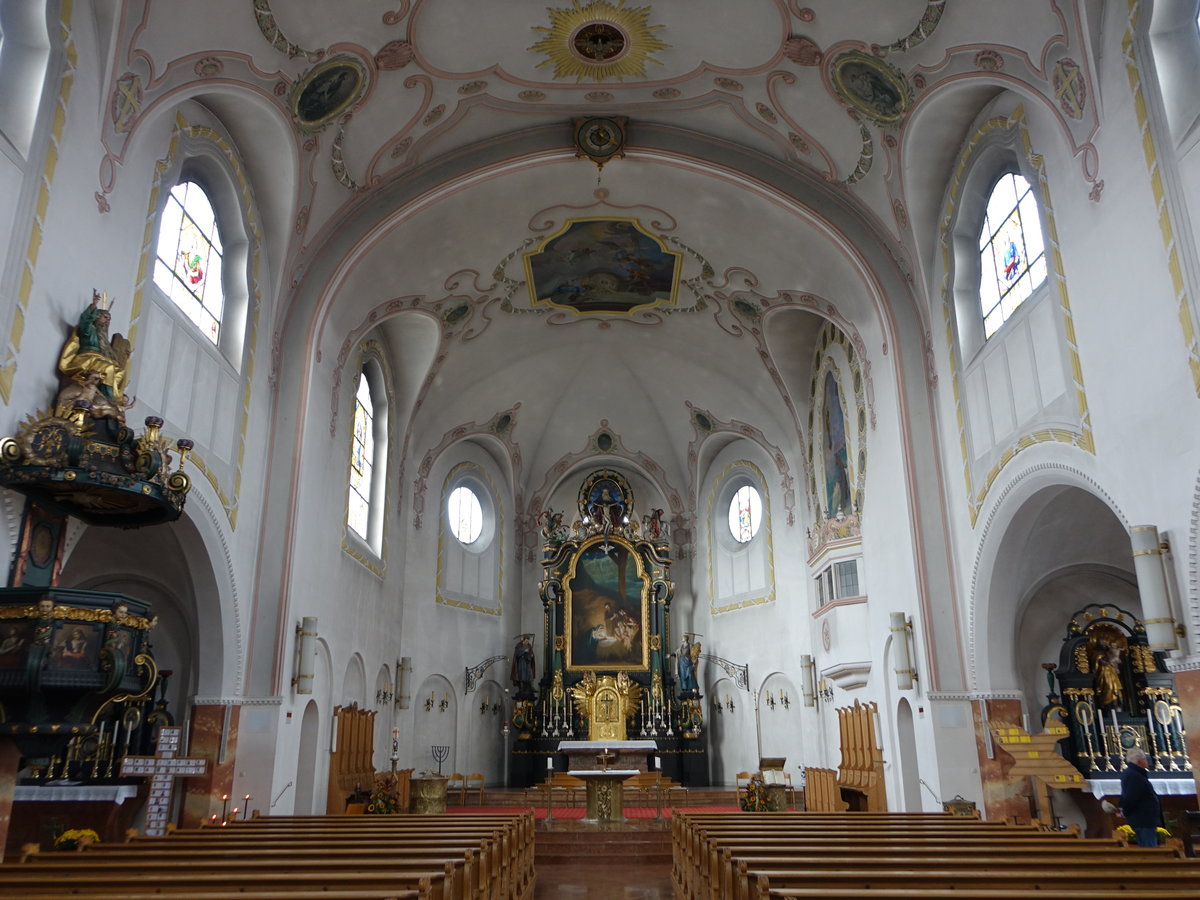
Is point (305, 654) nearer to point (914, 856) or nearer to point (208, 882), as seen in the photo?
point (208, 882)

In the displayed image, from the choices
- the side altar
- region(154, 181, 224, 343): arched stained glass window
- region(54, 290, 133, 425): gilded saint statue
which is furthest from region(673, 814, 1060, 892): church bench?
the side altar

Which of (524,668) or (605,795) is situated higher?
(524,668)

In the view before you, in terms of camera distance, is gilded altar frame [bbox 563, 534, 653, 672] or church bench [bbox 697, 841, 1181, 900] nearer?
church bench [bbox 697, 841, 1181, 900]

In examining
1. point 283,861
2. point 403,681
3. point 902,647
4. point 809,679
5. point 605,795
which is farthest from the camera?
point 809,679

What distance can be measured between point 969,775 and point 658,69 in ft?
34.4

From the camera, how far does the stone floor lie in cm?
1023

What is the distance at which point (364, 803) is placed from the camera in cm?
1548

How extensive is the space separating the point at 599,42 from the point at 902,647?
30.7 feet

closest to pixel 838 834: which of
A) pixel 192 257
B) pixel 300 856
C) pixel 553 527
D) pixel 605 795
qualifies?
pixel 300 856

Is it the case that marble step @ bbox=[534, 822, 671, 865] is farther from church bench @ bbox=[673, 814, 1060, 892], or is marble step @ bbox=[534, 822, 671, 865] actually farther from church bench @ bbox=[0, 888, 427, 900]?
church bench @ bbox=[0, 888, 427, 900]

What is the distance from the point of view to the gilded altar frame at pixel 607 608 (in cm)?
2336

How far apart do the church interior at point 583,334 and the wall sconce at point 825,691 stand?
200mm

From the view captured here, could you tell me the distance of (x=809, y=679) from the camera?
774 inches

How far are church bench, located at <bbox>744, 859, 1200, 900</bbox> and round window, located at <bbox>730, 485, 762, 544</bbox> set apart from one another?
17556 millimetres
